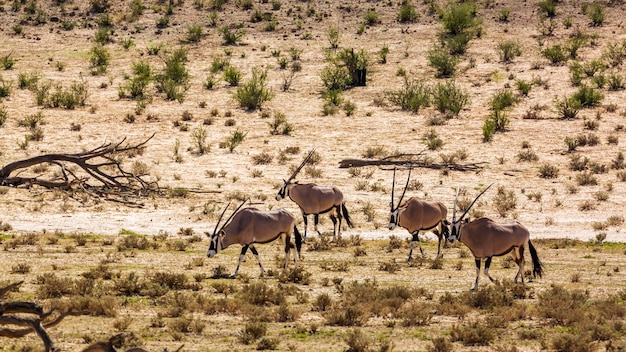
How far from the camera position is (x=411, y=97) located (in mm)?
41906

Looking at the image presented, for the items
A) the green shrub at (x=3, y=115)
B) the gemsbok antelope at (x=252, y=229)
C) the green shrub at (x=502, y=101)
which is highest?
the gemsbok antelope at (x=252, y=229)

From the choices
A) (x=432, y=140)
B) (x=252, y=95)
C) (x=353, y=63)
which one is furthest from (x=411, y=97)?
(x=252, y=95)

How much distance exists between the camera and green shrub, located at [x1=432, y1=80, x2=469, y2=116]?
4088 centimetres

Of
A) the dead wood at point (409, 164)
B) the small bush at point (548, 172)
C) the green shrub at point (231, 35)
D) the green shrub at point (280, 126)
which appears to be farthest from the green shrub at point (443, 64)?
the small bush at point (548, 172)

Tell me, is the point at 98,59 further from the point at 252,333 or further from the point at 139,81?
the point at 252,333

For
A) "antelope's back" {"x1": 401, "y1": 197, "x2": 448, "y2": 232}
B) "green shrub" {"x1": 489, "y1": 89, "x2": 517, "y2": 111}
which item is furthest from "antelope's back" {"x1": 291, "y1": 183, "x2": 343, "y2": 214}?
"green shrub" {"x1": 489, "y1": 89, "x2": 517, "y2": 111}

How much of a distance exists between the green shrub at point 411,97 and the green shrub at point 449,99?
0.42 metres

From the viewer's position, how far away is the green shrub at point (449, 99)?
4088 cm

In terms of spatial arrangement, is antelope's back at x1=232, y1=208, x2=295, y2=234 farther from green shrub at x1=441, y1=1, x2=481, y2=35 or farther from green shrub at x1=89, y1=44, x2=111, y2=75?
green shrub at x1=441, y1=1, x2=481, y2=35

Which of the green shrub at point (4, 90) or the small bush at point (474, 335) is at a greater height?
the small bush at point (474, 335)

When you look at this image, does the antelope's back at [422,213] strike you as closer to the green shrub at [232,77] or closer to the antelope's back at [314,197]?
the antelope's back at [314,197]

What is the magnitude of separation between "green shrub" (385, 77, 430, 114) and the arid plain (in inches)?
14.5

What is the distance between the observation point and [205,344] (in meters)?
13.8

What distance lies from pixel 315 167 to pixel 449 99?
31.3ft
